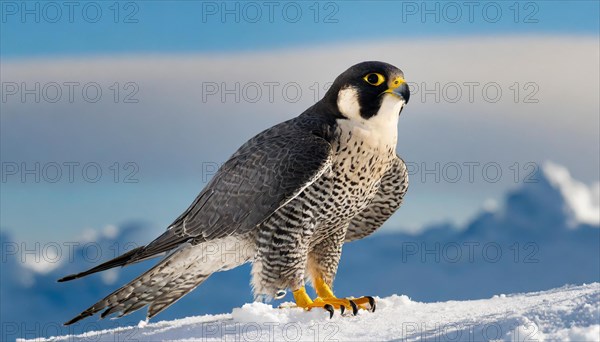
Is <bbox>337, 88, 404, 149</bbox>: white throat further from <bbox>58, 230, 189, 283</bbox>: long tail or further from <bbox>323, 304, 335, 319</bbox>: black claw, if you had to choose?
<bbox>58, 230, 189, 283</bbox>: long tail

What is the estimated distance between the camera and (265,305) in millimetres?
5672

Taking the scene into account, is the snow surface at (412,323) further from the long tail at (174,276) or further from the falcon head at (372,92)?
the falcon head at (372,92)

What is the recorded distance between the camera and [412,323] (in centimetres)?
534

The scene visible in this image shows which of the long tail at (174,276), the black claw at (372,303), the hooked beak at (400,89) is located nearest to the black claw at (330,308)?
the black claw at (372,303)

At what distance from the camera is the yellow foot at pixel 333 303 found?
5680mm

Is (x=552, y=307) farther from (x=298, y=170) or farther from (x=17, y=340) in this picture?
(x=17, y=340)

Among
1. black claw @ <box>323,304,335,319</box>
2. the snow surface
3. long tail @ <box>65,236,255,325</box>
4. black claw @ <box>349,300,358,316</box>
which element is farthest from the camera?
long tail @ <box>65,236,255,325</box>

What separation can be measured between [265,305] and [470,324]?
4.45ft

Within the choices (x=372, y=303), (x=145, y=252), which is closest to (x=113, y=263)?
(x=145, y=252)

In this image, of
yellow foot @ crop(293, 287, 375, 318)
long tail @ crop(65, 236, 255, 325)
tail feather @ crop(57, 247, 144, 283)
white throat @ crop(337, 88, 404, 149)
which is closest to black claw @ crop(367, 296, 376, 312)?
yellow foot @ crop(293, 287, 375, 318)

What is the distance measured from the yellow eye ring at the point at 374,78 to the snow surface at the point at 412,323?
1506 mm

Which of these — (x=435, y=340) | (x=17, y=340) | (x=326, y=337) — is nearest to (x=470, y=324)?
(x=435, y=340)

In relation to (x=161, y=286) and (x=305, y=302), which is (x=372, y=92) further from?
(x=161, y=286)

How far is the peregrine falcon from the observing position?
5500mm
